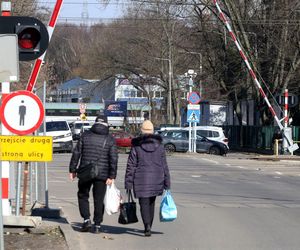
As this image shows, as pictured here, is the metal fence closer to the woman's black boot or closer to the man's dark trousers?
the woman's black boot

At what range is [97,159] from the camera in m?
9.82

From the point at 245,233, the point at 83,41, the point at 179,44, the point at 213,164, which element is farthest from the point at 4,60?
the point at 83,41

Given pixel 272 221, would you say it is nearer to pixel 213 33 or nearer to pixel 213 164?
pixel 213 164

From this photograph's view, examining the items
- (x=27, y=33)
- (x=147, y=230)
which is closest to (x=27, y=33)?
(x=27, y=33)

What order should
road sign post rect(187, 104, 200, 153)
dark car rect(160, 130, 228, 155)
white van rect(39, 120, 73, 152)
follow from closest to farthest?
1. white van rect(39, 120, 73, 152)
2. road sign post rect(187, 104, 200, 153)
3. dark car rect(160, 130, 228, 155)

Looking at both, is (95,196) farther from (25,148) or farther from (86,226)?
(25,148)

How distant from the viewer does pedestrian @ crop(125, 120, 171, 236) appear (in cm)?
970

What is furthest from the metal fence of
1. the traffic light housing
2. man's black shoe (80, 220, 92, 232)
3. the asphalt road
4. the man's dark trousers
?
the traffic light housing

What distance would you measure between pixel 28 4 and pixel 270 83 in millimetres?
16068

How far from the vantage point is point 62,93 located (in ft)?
387

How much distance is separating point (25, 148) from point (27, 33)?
1494 millimetres

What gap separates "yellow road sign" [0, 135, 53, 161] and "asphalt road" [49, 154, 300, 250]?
1.18 metres

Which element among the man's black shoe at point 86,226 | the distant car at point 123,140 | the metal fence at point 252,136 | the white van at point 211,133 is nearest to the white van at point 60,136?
the distant car at point 123,140

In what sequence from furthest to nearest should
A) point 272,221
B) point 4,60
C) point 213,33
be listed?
point 213,33
point 272,221
point 4,60
